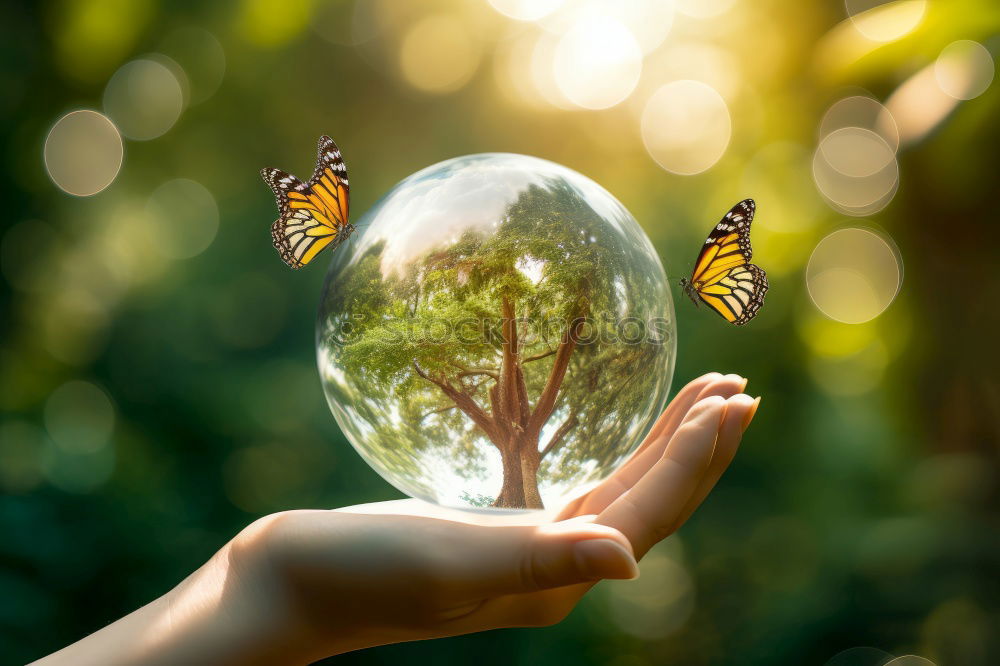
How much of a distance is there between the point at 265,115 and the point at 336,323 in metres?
2.86

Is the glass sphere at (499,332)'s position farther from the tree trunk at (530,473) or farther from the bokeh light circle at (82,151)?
the bokeh light circle at (82,151)

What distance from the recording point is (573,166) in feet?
15.8

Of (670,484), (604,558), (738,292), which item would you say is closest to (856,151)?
(738,292)

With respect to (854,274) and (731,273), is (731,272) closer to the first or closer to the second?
(731,273)

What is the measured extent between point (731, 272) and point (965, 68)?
1695 millimetres

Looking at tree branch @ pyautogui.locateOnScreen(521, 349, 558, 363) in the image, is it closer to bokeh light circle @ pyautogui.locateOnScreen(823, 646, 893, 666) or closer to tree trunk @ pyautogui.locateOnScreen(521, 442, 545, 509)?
tree trunk @ pyautogui.locateOnScreen(521, 442, 545, 509)

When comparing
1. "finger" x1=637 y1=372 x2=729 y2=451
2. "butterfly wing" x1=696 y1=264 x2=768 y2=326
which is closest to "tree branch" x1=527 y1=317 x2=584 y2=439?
"finger" x1=637 y1=372 x2=729 y2=451

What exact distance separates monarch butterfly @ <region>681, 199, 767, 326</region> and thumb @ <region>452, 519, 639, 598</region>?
116 centimetres

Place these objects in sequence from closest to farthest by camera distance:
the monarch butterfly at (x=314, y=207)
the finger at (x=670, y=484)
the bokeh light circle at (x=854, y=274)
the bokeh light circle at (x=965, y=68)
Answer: the finger at (x=670, y=484) → the monarch butterfly at (x=314, y=207) → the bokeh light circle at (x=965, y=68) → the bokeh light circle at (x=854, y=274)

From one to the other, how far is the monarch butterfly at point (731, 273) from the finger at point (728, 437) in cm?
67

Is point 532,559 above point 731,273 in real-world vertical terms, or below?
below

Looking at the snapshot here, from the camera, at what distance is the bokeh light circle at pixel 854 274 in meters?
4.23

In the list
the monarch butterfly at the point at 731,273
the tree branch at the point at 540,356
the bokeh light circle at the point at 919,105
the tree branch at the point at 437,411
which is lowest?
the tree branch at the point at 437,411

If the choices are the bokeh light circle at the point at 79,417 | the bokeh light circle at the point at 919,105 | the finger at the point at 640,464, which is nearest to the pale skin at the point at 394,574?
the finger at the point at 640,464
